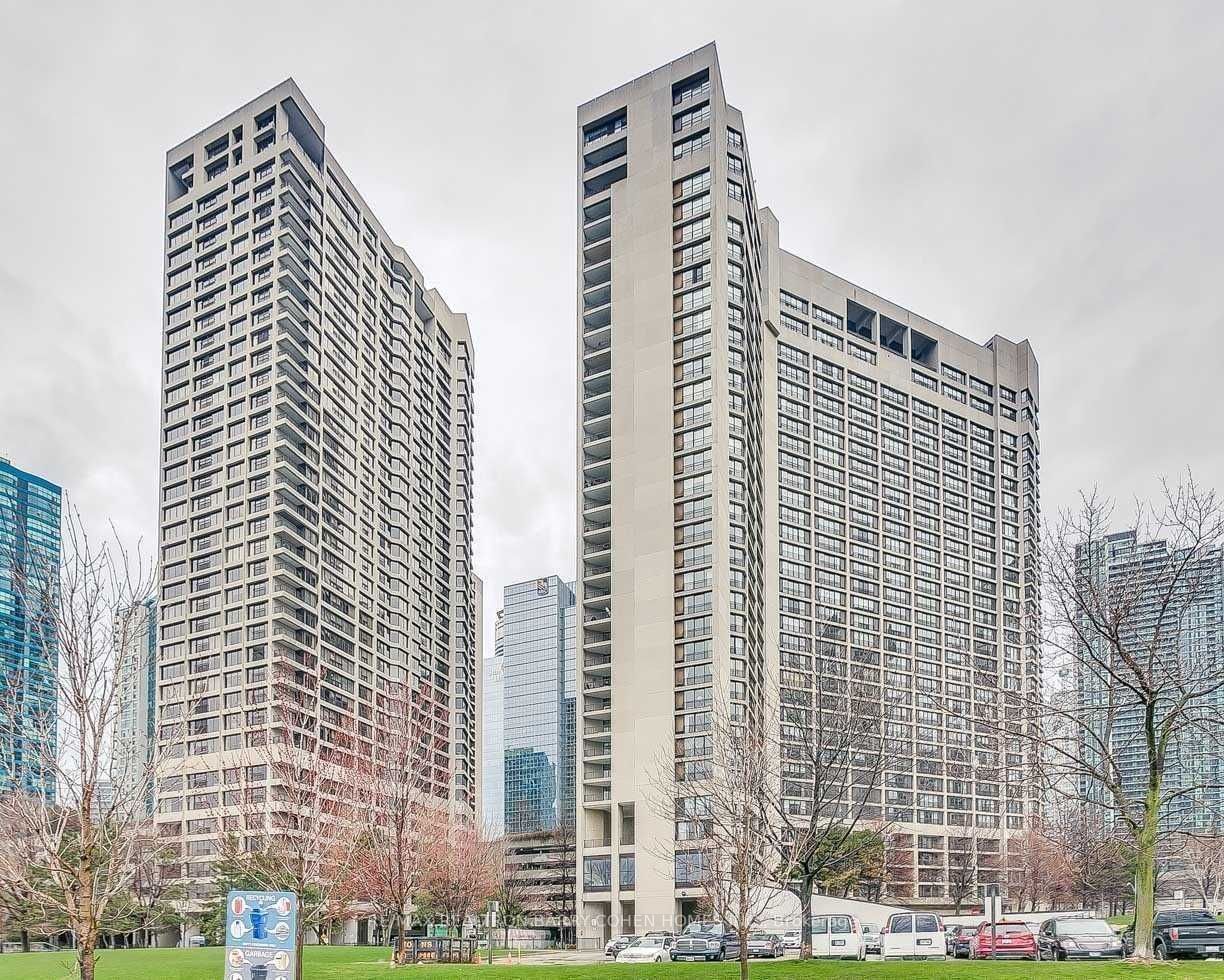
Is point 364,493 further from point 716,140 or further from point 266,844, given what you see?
point 266,844

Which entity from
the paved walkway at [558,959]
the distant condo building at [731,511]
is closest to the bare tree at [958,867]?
the distant condo building at [731,511]

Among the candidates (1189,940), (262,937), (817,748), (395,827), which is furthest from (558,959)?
(262,937)

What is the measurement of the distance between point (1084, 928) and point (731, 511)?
60.5m

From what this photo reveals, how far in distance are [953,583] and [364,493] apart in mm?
72666

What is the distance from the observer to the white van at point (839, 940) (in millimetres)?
53219

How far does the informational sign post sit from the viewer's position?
23406 millimetres

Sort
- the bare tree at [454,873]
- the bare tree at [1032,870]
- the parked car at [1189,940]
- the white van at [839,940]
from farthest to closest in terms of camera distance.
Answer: the bare tree at [1032,870]
the bare tree at [454,873]
the white van at [839,940]
the parked car at [1189,940]

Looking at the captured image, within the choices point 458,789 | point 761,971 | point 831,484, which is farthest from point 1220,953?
point 458,789

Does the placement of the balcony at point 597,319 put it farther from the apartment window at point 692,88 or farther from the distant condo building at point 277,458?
the distant condo building at point 277,458

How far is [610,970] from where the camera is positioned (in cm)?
3581

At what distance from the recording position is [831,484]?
135375 mm

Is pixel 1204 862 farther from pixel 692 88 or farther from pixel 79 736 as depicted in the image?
pixel 79 736

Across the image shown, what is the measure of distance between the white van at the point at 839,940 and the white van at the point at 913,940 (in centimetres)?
202

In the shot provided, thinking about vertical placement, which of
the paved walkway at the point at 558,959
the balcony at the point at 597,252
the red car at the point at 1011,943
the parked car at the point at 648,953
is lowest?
the paved walkway at the point at 558,959
